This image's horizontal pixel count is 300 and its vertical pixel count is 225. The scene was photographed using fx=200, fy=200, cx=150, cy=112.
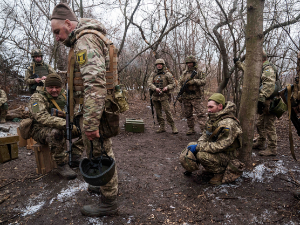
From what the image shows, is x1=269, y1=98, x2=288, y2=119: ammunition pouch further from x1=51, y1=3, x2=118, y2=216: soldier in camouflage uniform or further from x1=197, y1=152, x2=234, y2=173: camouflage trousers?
x1=51, y1=3, x2=118, y2=216: soldier in camouflage uniform

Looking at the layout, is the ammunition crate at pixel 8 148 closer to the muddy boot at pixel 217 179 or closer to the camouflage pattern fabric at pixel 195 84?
the muddy boot at pixel 217 179

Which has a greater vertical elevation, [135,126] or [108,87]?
[108,87]

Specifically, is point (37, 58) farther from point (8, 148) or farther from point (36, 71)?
point (8, 148)

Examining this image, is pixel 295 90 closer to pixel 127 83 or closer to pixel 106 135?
pixel 106 135

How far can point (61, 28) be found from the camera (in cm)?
228

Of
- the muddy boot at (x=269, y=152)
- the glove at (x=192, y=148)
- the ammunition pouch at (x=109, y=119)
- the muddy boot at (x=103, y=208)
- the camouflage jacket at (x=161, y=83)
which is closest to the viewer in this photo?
the ammunition pouch at (x=109, y=119)

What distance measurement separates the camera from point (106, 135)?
231 centimetres

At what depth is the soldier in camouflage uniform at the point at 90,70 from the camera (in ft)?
6.50

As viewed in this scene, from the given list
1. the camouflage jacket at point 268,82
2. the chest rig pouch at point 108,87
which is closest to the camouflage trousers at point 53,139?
the chest rig pouch at point 108,87

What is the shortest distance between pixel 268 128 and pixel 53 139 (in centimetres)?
417

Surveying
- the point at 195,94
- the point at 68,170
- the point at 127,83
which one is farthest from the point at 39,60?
the point at 127,83

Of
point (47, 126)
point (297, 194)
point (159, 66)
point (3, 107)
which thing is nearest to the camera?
point (297, 194)

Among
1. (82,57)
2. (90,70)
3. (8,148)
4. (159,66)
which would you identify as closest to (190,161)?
(90,70)

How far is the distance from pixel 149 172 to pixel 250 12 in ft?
9.85
